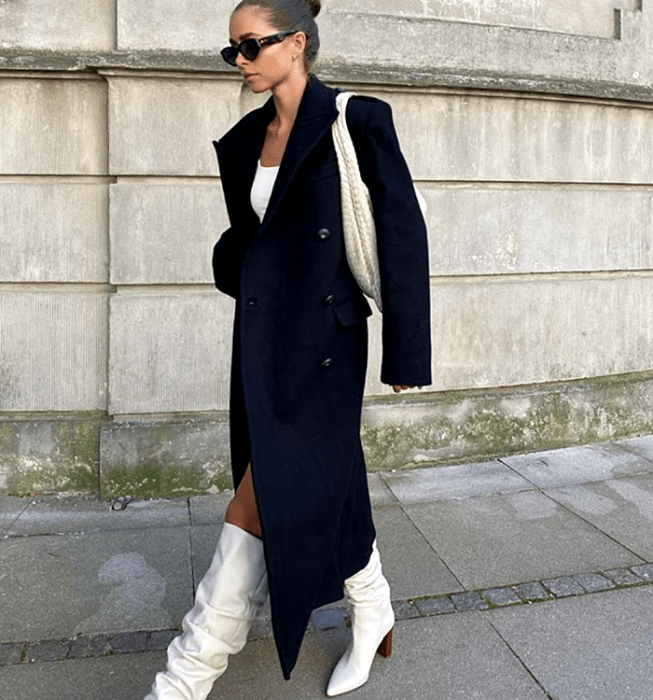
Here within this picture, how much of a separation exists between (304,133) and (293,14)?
0.34 meters

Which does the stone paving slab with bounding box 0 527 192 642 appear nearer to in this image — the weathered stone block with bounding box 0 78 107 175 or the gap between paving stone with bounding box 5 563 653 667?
the gap between paving stone with bounding box 5 563 653 667

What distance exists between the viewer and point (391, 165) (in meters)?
2.29

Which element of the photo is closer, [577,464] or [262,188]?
[262,188]

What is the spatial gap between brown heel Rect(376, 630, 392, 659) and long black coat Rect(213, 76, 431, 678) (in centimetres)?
50

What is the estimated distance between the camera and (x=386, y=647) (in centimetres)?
271

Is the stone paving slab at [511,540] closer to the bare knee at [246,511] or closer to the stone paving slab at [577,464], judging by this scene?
the stone paving slab at [577,464]

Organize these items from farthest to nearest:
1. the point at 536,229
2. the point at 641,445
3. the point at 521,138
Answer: the point at 641,445 < the point at 536,229 < the point at 521,138

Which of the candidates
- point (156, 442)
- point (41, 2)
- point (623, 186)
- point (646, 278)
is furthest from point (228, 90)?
point (646, 278)

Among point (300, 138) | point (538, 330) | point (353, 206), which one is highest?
point (300, 138)

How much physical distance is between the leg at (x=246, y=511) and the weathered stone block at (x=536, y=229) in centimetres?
288

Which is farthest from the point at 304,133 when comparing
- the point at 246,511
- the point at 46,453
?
the point at 46,453

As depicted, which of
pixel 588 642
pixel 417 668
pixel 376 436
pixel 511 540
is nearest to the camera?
pixel 417 668

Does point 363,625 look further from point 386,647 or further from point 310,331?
point 310,331

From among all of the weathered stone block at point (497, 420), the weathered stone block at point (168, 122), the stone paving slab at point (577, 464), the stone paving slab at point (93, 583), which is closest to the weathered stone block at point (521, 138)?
the weathered stone block at point (168, 122)
